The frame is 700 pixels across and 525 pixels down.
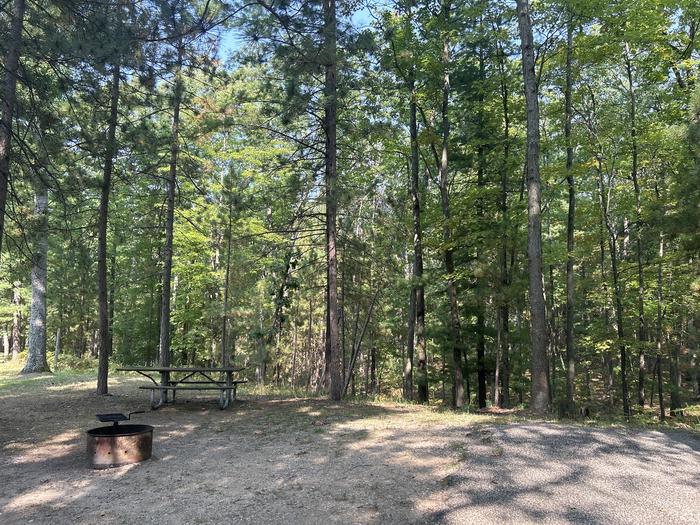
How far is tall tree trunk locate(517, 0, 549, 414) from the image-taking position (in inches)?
327

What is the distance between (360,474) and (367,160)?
7.90 m

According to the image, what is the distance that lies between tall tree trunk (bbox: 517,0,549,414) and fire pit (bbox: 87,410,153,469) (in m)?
6.46

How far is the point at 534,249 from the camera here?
850 centimetres

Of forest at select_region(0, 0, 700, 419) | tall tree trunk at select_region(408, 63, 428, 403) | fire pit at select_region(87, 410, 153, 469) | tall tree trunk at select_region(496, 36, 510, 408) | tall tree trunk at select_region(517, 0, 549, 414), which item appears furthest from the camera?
tall tree trunk at select_region(408, 63, 428, 403)

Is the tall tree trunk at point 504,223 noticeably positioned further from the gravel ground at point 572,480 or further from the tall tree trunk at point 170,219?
the tall tree trunk at point 170,219

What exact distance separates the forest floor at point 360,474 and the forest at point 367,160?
2827mm

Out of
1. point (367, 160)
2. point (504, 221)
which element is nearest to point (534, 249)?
point (504, 221)

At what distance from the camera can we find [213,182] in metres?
17.9

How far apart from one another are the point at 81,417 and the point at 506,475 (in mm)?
6825

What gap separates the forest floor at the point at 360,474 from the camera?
11.7 feet

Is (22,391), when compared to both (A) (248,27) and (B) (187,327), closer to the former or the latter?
(A) (248,27)

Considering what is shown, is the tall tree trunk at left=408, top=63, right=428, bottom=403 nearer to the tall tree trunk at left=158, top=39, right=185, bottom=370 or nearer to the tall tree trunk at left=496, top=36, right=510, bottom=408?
the tall tree trunk at left=496, top=36, right=510, bottom=408

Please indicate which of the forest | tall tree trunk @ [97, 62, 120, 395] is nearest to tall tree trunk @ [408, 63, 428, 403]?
the forest

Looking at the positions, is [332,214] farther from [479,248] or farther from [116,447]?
[116,447]
